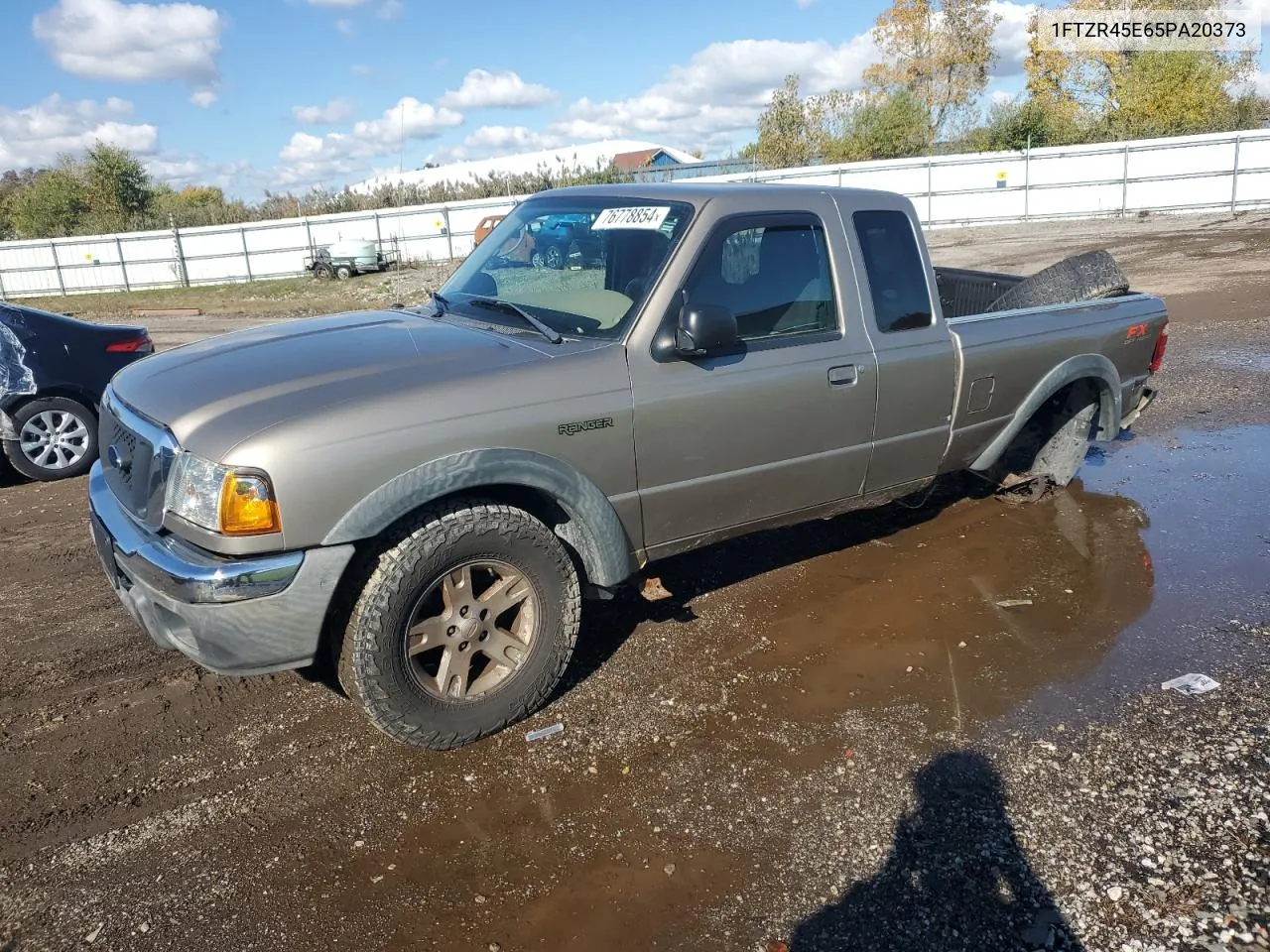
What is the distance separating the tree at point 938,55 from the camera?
48.0 m

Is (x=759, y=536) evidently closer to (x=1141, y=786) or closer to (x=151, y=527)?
(x=1141, y=786)

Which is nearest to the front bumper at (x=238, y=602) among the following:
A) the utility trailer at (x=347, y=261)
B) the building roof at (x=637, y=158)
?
the utility trailer at (x=347, y=261)

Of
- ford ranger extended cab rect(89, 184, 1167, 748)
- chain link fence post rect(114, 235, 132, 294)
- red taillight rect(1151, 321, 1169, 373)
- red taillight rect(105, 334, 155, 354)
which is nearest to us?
ford ranger extended cab rect(89, 184, 1167, 748)

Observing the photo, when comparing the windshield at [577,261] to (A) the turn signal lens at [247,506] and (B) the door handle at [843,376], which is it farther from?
(A) the turn signal lens at [247,506]

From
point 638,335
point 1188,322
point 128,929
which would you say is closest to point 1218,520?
point 638,335

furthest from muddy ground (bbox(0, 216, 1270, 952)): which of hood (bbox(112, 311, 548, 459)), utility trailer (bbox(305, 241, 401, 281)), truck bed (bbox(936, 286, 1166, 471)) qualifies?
utility trailer (bbox(305, 241, 401, 281))

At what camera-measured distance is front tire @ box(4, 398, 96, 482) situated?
6992 millimetres

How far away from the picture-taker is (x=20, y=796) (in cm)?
319

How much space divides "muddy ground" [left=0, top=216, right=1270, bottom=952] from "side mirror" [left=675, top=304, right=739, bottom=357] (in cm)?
145

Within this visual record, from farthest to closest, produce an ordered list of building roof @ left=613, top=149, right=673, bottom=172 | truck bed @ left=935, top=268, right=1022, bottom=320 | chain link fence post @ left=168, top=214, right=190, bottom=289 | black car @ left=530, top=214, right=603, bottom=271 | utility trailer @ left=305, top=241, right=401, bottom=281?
building roof @ left=613, top=149, right=673, bottom=172, chain link fence post @ left=168, top=214, right=190, bottom=289, utility trailer @ left=305, top=241, right=401, bottom=281, truck bed @ left=935, top=268, right=1022, bottom=320, black car @ left=530, top=214, right=603, bottom=271

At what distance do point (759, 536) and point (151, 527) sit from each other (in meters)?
3.45

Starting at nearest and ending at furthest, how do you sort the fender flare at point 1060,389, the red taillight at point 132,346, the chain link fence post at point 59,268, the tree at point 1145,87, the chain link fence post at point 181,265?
the fender flare at point 1060,389 < the red taillight at point 132,346 < the chain link fence post at point 181,265 < the chain link fence post at point 59,268 < the tree at point 1145,87

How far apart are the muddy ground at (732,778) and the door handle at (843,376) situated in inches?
46.9

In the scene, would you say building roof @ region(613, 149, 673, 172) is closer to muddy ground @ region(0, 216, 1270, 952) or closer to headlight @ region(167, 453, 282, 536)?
muddy ground @ region(0, 216, 1270, 952)
